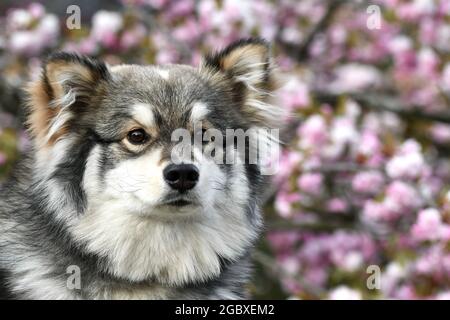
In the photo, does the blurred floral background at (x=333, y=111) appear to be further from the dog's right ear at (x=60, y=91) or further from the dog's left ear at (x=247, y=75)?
the dog's right ear at (x=60, y=91)

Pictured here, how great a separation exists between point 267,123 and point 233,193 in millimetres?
555

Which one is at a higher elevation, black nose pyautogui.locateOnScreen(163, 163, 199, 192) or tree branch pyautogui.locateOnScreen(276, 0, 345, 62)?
tree branch pyautogui.locateOnScreen(276, 0, 345, 62)

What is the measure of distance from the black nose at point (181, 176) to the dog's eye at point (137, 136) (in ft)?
0.83

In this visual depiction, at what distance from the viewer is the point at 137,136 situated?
388cm

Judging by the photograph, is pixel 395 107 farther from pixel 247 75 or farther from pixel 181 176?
pixel 181 176

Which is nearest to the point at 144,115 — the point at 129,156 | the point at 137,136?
the point at 137,136

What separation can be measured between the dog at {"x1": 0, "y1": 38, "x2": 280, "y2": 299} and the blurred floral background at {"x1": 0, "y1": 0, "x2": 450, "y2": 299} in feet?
7.42

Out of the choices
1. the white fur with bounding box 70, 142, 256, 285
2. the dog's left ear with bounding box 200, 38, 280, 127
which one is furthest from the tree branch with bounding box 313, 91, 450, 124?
the white fur with bounding box 70, 142, 256, 285

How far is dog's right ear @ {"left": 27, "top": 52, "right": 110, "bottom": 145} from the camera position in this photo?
155 inches

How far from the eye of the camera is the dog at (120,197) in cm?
A: 381

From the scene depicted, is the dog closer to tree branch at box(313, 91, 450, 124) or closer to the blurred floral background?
the blurred floral background

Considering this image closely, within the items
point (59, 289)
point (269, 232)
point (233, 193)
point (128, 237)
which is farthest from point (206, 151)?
point (269, 232)

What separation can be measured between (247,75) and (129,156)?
90 centimetres
